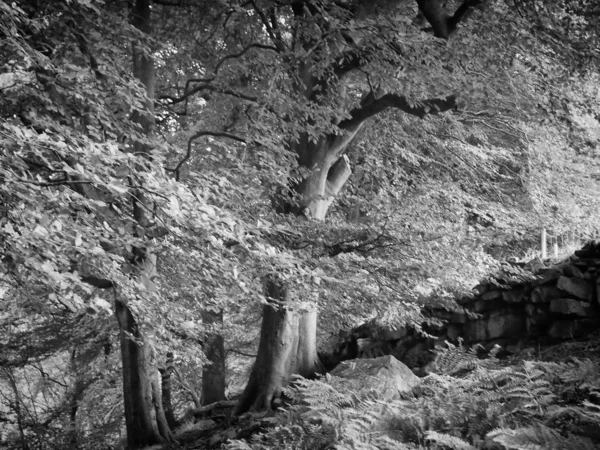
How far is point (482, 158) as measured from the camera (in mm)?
11680

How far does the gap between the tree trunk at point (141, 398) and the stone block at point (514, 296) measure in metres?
5.75

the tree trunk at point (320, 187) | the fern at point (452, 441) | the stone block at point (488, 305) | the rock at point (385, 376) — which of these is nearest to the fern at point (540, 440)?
the fern at point (452, 441)

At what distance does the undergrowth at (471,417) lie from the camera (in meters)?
3.46

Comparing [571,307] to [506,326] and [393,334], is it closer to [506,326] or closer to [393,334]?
[506,326]

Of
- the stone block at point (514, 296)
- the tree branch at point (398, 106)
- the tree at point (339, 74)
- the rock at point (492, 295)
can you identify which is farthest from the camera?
the rock at point (492, 295)

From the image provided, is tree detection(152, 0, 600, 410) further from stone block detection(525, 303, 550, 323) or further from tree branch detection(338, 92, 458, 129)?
stone block detection(525, 303, 550, 323)

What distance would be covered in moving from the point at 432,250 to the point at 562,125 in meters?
2.85

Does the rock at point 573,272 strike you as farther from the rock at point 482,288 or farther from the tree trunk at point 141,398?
the tree trunk at point 141,398

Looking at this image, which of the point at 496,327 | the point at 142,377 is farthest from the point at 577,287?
the point at 142,377

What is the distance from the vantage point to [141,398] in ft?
29.0

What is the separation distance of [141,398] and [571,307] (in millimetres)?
6564

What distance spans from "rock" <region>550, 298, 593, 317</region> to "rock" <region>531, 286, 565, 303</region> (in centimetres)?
12

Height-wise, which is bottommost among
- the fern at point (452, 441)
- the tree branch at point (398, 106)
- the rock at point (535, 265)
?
the fern at point (452, 441)

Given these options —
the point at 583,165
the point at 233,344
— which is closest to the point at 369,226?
the point at 583,165
